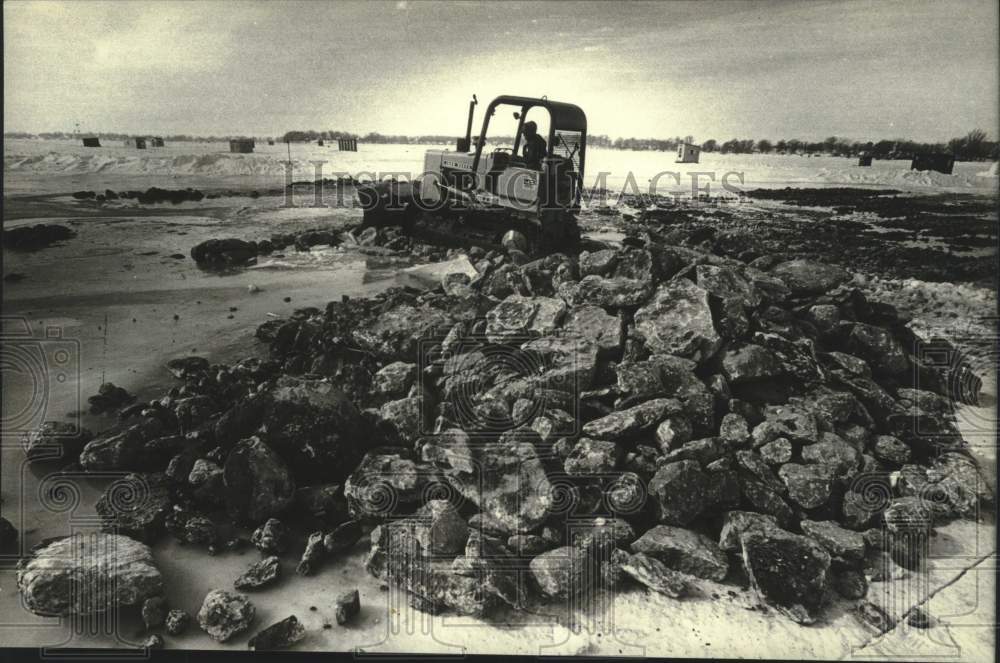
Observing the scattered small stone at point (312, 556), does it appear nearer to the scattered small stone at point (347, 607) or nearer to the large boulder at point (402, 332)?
the scattered small stone at point (347, 607)

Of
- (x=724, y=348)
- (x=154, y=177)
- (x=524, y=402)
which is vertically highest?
(x=154, y=177)

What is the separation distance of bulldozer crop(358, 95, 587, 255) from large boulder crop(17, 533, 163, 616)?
532 cm

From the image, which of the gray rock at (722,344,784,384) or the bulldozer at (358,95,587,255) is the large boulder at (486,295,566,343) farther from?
the bulldozer at (358,95,587,255)

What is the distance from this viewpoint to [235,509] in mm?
2777

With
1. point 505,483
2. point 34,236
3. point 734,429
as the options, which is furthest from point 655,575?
Result: point 34,236

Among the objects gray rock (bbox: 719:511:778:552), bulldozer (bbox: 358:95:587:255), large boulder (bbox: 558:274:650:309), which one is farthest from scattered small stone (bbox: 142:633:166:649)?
bulldozer (bbox: 358:95:587:255)

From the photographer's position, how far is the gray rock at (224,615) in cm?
229

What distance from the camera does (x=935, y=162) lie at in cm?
437

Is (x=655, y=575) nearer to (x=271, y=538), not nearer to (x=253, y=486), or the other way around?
(x=271, y=538)

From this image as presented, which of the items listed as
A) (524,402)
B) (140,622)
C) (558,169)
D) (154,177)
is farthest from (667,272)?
(154,177)

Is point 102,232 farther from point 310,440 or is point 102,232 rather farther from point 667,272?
point 667,272

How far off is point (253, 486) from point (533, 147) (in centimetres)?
517

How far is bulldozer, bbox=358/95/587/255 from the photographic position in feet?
20.3

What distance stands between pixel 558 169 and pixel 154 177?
5786 millimetres
